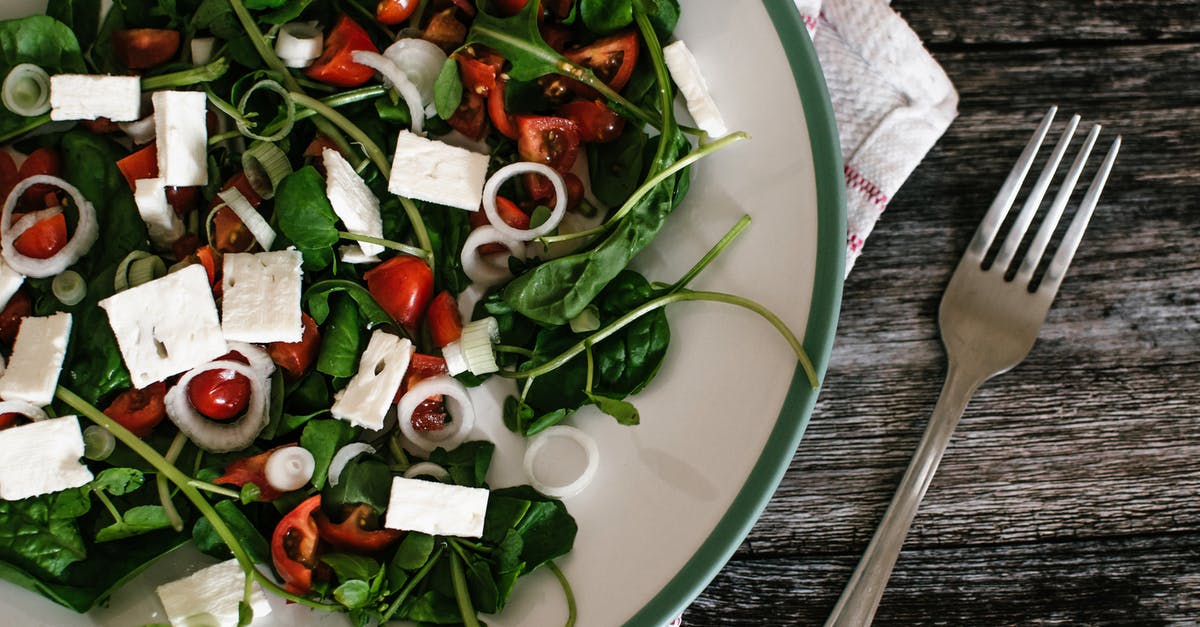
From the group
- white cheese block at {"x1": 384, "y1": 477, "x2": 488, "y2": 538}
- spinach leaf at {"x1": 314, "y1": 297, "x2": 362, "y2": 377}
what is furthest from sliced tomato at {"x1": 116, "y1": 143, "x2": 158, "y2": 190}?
white cheese block at {"x1": 384, "y1": 477, "x2": 488, "y2": 538}

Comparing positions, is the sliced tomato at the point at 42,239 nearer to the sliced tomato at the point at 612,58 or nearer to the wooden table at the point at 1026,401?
the sliced tomato at the point at 612,58

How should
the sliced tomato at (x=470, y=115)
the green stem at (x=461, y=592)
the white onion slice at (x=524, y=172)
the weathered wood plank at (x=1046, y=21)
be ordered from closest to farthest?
the green stem at (x=461, y=592), the white onion slice at (x=524, y=172), the sliced tomato at (x=470, y=115), the weathered wood plank at (x=1046, y=21)

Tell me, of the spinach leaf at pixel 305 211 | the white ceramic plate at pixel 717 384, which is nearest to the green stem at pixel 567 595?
the white ceramic plate at pixel 717 384

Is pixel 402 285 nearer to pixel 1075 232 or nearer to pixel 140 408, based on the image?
pixel 140 408

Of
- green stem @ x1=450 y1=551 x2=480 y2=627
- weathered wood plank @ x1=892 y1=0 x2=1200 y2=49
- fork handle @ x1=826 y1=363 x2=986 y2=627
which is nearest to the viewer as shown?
green stem @ x1=450 y1=551 x2=480 y2=627

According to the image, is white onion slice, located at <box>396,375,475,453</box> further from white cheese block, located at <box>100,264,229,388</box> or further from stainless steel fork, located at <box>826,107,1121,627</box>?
stainless steel fork, located at <box>826,107,1121,627</box>

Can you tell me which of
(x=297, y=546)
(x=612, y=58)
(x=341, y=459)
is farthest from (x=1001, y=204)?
(x=297, y=546)
